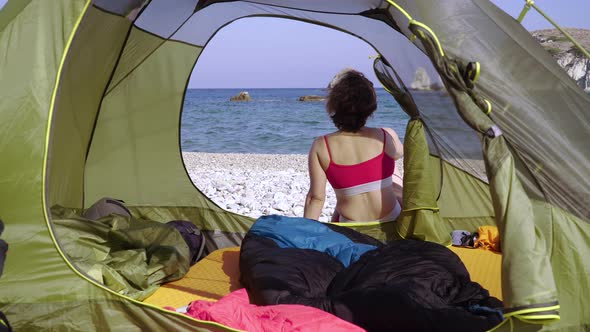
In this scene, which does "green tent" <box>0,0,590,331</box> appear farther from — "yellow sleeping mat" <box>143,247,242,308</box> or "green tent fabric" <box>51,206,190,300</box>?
"yellow sleeping mat" <box>143,247,242,308</box>

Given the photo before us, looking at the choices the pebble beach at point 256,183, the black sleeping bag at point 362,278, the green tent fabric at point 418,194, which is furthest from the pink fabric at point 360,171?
the pebble beach at point 256,183

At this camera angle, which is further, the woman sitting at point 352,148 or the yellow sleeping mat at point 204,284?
the woman sitting at point 352,148

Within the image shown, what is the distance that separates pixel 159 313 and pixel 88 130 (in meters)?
2.12

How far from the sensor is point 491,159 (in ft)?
7.16

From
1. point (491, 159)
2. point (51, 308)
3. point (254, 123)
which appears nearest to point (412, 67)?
point (491, 159)

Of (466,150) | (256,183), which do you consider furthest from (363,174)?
(256,183)

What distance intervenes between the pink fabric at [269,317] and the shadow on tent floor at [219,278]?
0.59 metres

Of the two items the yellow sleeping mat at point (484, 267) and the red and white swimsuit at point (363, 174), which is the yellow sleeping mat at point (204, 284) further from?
the yellow sleeping mat at point (484, 267)

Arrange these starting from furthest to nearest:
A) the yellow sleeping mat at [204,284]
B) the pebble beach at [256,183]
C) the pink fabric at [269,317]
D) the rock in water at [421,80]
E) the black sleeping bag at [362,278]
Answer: the pebble beach at [256,183] → the rock in water at [421,80] → the yellow sleeping mat at [204,284] → the black sleeping bag at [362,278] → the pink fabric at [269,317]

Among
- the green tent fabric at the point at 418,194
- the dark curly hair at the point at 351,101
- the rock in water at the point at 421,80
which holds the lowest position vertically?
the green tent fabric at the point at 418,194

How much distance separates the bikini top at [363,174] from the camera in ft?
11.9

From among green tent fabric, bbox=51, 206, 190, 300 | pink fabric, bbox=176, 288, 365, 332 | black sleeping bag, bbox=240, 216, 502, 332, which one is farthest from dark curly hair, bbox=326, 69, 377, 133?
pink fabric, bbox=176, 288, 365, 332

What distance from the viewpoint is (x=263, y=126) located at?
922 inches

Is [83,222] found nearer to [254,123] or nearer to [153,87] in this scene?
[153,87]
